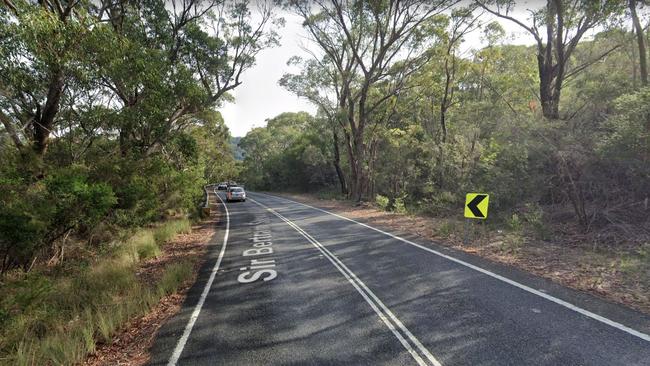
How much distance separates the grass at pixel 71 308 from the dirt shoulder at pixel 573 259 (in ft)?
24.2

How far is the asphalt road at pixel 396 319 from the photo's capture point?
3.75 meters

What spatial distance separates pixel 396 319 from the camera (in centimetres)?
468

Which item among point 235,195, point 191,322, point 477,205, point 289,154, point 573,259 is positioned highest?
point 289,154

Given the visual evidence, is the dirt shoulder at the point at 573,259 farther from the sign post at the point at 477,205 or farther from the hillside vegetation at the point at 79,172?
the hillside vegetation at the point at 79,172

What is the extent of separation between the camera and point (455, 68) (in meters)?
22.8

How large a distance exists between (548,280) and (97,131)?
13.3 meters

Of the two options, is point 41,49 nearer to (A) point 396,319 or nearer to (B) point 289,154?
(A) point 396,319

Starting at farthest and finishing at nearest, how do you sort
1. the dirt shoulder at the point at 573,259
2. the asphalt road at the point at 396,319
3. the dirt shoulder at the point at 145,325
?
the dirt shoulder at the point at 573,259, the dirt shoulder at the point at 145,325, the asphalt road at the point at 396,319

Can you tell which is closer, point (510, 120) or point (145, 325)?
point (145, 325)

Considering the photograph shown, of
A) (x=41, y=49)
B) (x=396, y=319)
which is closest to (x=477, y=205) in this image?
(x=396, y=319)

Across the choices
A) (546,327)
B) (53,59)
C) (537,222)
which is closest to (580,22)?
(537,222)

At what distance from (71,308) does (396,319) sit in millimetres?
6104

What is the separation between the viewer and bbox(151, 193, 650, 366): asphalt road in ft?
12.3

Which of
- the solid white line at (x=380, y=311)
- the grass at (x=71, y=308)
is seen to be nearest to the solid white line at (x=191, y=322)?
the grass at (x=71, y=308)
